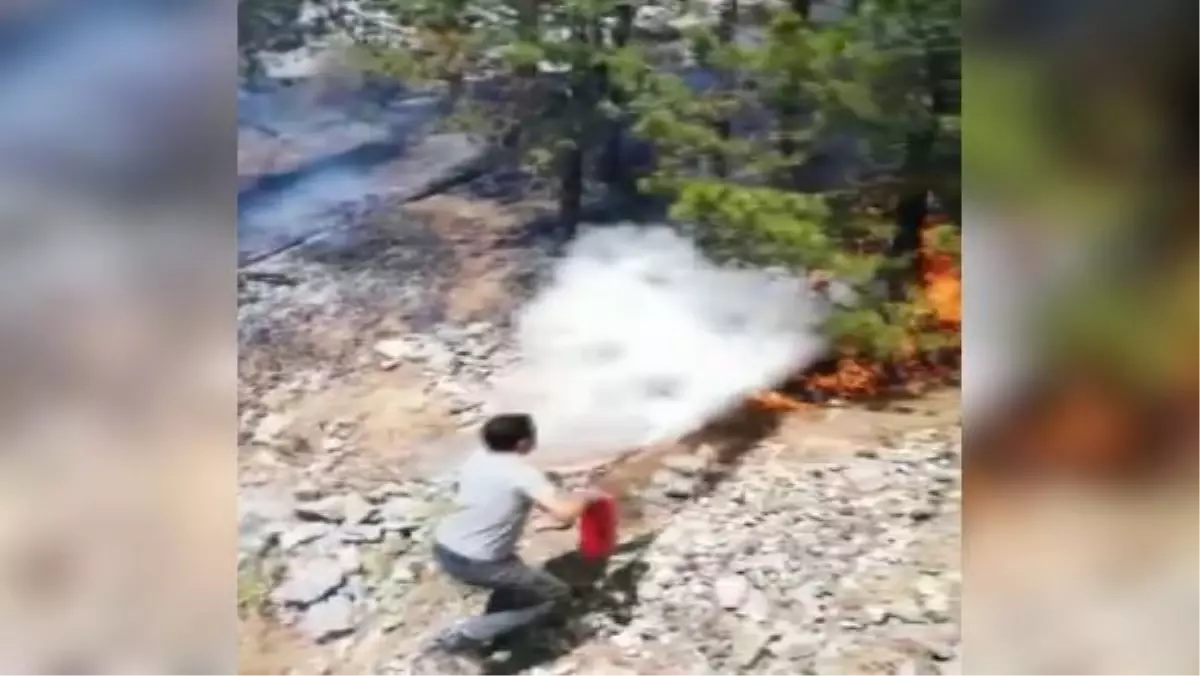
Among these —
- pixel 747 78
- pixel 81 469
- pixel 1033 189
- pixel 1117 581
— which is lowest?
pixel 1117 581

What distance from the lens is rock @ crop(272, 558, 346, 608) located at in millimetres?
1178

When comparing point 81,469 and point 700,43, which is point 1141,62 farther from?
point 81,469

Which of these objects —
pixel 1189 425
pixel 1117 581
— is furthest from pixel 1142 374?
pixel 1117 581

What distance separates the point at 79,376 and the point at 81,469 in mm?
90

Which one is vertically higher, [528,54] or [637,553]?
[528,54]

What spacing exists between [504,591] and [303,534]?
0.21 metres

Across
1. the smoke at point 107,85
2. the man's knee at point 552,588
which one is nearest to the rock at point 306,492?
the man's knee at point 552,588

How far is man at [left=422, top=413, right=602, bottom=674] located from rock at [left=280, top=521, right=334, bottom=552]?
111 mm

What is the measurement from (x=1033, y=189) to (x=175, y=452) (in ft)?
2.94

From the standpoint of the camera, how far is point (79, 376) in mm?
1155

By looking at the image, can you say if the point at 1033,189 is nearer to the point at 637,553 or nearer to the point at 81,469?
the point at 637,553

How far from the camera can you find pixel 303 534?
1.18 m

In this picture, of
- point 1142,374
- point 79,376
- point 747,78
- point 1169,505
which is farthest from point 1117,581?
point 79,376

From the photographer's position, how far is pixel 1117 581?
1.20 m
